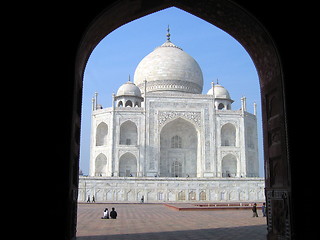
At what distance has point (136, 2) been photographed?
505 centimetres

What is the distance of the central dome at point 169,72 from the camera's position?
31031mm

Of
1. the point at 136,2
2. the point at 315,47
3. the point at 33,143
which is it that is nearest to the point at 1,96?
the point at 33,143

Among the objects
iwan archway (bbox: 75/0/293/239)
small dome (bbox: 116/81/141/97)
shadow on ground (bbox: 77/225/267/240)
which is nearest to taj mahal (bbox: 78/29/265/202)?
small dome (bbox: 116/81/141/97)

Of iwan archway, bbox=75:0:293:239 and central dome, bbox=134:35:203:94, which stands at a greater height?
central dome, bbox=134:35:203:94

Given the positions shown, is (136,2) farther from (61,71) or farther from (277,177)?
(277,177)

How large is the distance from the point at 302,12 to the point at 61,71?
3050mm

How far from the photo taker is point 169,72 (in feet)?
103

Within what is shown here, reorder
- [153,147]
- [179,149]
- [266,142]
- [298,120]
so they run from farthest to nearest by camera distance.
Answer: [179,149] < [153,147] < [266,142] < [298,120]

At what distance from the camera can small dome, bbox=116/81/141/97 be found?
2956 cm

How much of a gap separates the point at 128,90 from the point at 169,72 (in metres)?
3.97

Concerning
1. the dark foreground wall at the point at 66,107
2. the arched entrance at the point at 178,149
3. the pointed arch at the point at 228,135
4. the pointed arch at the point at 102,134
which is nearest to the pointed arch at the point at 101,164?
the pointed arch at the point at 102,134

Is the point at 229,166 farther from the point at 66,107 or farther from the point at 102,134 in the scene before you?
the point at 66,107

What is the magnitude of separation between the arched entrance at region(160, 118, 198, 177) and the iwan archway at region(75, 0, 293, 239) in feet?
72.6

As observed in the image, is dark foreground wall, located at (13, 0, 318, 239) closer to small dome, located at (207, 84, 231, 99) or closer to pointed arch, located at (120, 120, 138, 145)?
pointed arch, located at (120, 120, 138, 145)
